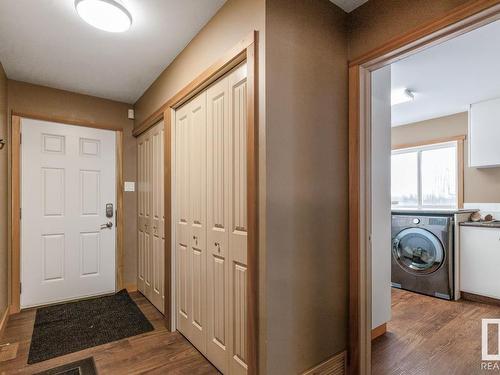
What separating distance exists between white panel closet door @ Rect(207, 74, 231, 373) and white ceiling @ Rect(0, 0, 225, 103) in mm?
540

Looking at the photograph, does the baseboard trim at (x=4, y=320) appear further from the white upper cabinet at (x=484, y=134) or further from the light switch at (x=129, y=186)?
the white upper cabinet at (x=484, y=134)

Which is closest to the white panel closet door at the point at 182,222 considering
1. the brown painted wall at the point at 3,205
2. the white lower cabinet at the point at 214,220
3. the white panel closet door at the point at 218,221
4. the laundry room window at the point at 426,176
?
the white lower cabinet at the point at 214,220

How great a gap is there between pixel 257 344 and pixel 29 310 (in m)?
2.83

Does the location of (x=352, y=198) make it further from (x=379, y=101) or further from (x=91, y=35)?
(x=91, y=35)

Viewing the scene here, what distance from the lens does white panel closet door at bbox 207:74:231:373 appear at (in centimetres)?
181

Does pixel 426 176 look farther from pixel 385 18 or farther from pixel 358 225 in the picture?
pixel 385 18

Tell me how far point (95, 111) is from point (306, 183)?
2.95 metres

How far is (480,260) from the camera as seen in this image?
312cm

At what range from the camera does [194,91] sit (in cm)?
211

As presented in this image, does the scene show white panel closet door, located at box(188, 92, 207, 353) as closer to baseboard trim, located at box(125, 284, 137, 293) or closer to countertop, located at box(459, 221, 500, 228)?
baseboard trim, located at box(125, 284, 137, 293)

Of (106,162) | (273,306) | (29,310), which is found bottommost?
(29,310)

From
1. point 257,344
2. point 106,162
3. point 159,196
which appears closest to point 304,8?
point 257,344

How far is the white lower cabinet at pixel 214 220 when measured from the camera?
66.2 inches

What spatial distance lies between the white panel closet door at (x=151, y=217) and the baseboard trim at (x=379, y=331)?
193cm
